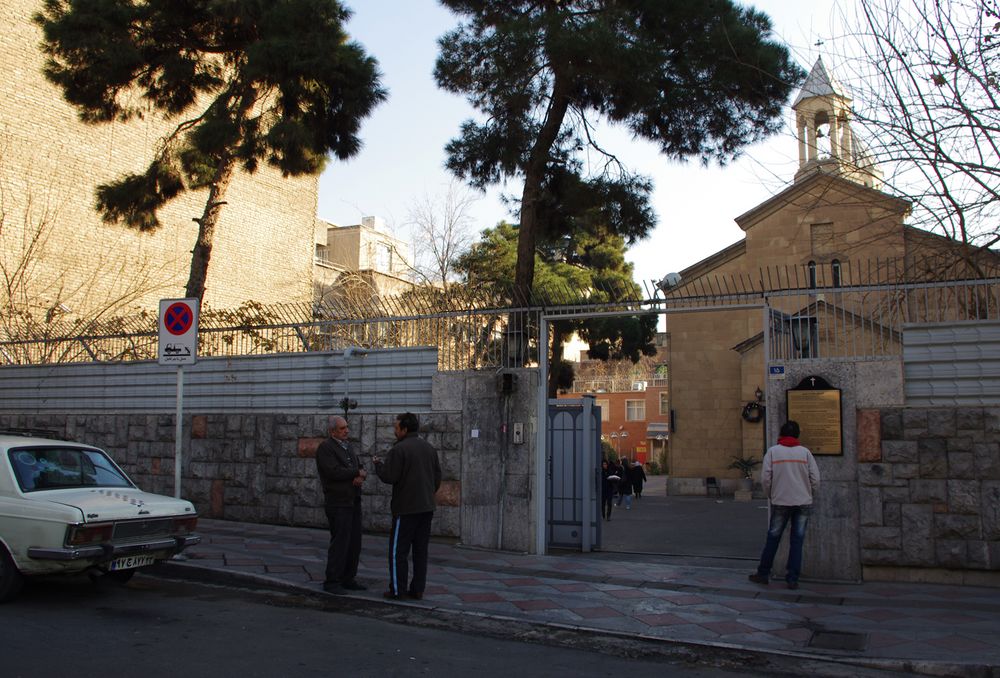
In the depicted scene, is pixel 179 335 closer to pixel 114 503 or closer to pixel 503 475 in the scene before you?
pixel 114 503

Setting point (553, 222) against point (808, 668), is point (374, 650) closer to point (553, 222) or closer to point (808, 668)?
point (808, 668)

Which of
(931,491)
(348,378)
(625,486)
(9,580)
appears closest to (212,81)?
(348,378)

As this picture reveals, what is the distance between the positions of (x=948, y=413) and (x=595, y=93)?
7804 mm

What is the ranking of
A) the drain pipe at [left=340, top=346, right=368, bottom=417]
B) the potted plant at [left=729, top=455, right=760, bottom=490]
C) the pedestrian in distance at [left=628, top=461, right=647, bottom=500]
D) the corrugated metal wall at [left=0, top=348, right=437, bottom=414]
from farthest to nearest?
1. the potted plant at [left=729, top=455, right=760, bottom=490]
2. the pedestrian in distance at [left=628, top=461, right=647, bottom=500]
3. the drain pipe at [left=340, top=346, right=368, bottom=417]
4. the corrugated metal wall at [left=0, top=348, right=437, bottom=414]

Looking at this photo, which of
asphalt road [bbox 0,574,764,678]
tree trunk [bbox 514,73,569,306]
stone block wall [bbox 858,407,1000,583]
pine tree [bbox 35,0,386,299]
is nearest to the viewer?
asphalt road [bbox 0,574,764,678]

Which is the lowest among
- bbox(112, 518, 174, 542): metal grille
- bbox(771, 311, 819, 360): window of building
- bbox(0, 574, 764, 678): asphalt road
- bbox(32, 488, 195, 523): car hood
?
bbox(0, 574, 764, 678): asphalt road

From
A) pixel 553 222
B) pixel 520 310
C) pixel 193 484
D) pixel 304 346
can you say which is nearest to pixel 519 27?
pixel 553 222

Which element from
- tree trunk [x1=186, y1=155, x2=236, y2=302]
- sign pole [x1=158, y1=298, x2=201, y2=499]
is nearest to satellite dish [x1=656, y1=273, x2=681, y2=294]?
sign pole [x1=158, y1=298, x2=201, y2=499]

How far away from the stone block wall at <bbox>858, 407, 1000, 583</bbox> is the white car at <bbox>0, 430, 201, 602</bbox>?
7323 mm

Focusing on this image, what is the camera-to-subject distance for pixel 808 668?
6.08m

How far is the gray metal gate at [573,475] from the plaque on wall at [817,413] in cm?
274

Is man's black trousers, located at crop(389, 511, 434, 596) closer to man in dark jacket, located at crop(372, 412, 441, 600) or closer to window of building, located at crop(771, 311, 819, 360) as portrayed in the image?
man in dark jacket, located at crop(372, 412, 441, 600)

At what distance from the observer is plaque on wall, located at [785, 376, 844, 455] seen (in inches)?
368

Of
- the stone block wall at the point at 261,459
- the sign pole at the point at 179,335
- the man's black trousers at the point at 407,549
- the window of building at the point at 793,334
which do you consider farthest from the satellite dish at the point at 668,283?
the sign pole at the point at 179,335
